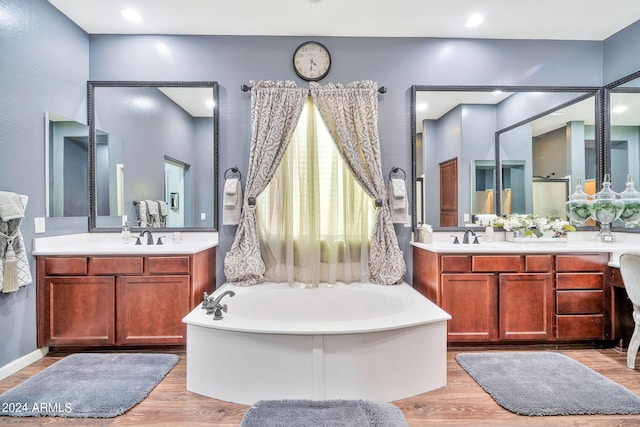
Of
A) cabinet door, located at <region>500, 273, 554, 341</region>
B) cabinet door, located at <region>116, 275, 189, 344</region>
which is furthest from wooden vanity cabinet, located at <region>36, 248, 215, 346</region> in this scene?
cabinet door, located at <region>500, 273, 554, 341</region>

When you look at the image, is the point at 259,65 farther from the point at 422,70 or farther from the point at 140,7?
the point at 422,70

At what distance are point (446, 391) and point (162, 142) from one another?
3046 millimetres

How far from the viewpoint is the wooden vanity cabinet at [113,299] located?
246 centimetres

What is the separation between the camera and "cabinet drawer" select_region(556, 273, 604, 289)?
8.47 feet

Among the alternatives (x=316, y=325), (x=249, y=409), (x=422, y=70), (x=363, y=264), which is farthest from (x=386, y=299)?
→ (x=422, y=70)

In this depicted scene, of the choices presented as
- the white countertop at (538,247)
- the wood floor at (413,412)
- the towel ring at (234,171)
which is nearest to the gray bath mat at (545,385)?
the wood floor at (413,412)

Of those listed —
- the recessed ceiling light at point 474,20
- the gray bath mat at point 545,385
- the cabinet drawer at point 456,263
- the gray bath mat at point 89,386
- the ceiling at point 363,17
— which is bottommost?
the gray bath mat at point 545,385

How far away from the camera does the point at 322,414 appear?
171 cm

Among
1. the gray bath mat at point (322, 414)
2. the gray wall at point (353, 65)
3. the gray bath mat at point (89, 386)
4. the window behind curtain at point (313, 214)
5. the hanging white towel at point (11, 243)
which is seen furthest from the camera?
the gray wall at point (353, 65)

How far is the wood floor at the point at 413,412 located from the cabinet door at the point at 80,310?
381mm

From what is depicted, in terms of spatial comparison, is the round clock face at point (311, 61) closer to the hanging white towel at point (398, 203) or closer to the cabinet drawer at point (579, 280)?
the hanging white towel at point (398, 203)

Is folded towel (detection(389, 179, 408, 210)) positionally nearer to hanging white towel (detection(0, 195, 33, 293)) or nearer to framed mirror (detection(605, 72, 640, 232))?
framed mirror (detection(605, 72, 640, 232))

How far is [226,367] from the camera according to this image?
1.89m

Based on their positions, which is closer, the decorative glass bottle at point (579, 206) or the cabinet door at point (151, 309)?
the cabinet door at point (151, 309)
